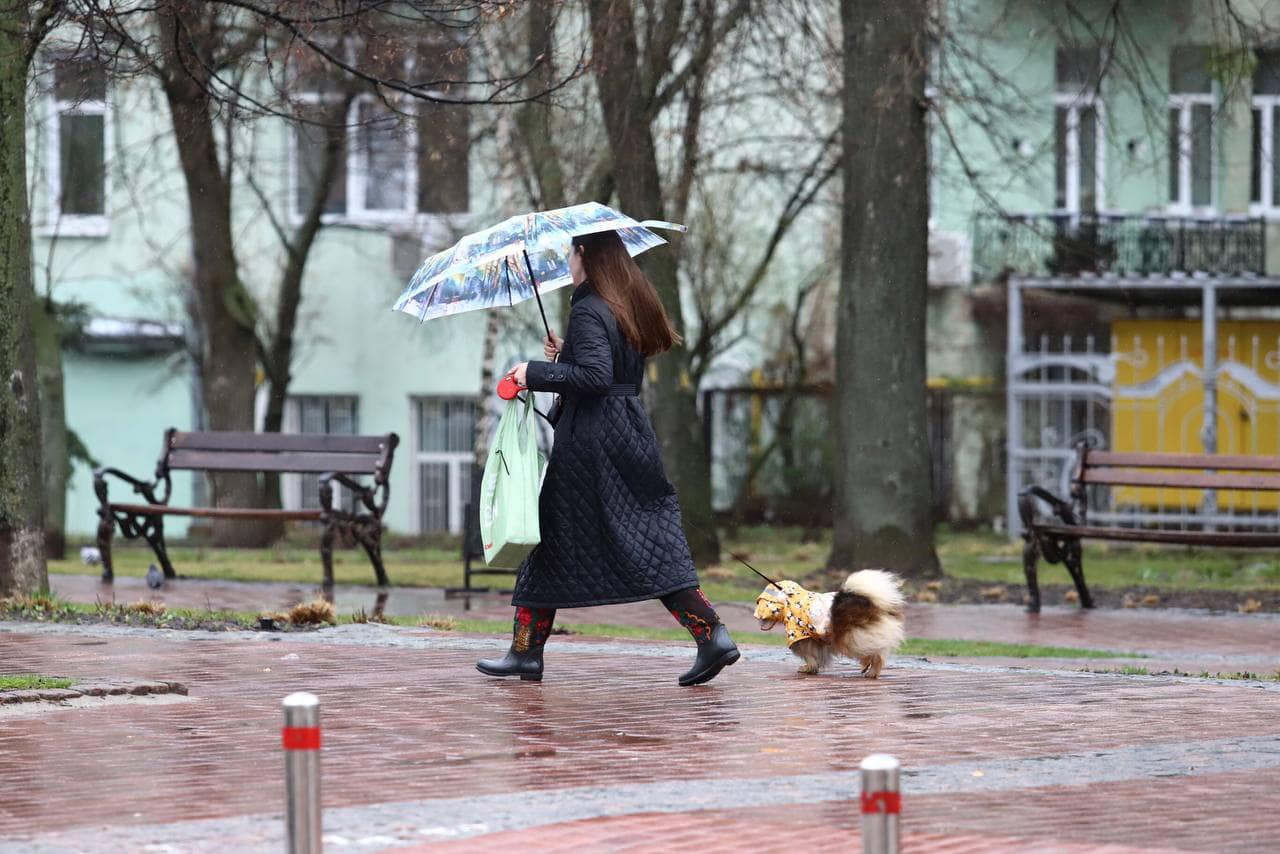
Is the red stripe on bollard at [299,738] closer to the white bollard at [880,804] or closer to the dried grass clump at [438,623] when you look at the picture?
the white bollard at [880,804]

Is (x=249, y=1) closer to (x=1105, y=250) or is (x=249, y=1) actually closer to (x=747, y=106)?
(x=747, y=106)

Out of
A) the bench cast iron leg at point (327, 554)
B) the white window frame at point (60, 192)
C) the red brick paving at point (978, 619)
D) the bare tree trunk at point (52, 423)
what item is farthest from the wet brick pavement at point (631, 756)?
the white window frame at point (60, 192)

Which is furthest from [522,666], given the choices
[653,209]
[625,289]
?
[653,209]

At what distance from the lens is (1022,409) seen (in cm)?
2531

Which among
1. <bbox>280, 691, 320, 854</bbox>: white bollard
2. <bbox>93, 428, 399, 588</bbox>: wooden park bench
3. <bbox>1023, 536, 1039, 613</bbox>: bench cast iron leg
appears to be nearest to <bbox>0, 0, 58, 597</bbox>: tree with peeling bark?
<bbox>93, 428, 399, 588</bbox>: wooden park bench

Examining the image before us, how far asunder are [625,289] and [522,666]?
68.9 inches

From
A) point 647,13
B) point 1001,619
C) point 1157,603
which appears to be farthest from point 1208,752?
point 647,13

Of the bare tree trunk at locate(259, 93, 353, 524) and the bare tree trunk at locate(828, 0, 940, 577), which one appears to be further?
the bare tree trunk at locate(259, 93, 353, 524)

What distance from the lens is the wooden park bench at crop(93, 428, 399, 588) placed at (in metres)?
14.6

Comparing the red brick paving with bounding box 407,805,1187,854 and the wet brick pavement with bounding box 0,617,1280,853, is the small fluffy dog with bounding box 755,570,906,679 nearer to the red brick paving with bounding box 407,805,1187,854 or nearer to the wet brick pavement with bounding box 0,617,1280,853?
the wet brick pavement with bounding box 0,617,1280,853

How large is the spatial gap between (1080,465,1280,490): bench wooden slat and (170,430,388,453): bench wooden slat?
5521 millimetres

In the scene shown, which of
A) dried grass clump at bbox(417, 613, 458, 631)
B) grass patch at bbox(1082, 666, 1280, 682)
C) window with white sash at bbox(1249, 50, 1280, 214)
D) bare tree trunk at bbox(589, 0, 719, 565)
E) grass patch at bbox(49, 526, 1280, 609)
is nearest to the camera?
grass patch at bbox(1082, 666, 1280, 682)

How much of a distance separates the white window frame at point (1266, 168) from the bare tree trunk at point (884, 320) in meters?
11.4

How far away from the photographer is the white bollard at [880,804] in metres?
3.80
